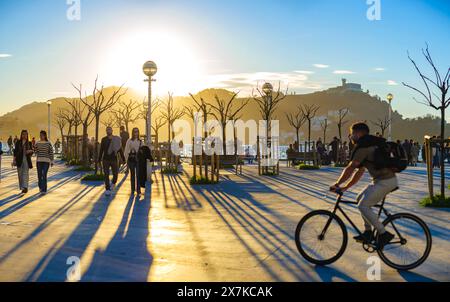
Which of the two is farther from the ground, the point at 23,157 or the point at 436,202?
the point at 23,157

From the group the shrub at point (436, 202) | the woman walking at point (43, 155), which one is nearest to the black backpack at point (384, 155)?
the shrub at point (436, 202)

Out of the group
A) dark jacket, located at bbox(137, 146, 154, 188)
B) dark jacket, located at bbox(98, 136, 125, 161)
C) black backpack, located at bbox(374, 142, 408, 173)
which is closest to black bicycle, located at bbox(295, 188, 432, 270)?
black backpack, located at bbox(374, 142, 408, 173)

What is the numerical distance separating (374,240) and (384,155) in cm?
104

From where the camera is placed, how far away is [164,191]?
1686cm

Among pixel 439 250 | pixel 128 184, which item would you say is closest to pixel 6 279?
pixel 439 250

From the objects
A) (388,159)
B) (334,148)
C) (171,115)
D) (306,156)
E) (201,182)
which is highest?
(171,115)

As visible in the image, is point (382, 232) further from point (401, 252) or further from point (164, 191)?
point (164, 191)

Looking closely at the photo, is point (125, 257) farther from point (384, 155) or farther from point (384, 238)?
point (384, 155)

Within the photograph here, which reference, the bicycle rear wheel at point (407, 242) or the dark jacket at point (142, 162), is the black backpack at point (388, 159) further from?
the dark jacket at point (142, 162)

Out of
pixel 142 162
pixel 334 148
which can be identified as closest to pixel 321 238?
pixel 142 162

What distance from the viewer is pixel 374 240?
6938 mm

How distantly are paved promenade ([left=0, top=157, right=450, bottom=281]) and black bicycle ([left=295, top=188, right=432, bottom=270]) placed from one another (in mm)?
144

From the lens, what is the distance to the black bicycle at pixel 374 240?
268 inches

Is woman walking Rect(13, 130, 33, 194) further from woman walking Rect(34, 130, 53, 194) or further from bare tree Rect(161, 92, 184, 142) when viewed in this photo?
bare tree Rect(161, 92, 184, 142)
